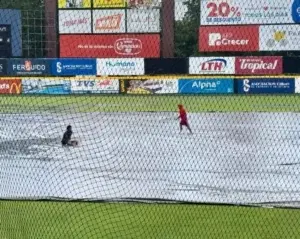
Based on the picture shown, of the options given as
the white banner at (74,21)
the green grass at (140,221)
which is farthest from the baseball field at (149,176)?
the white banner at (74,21)

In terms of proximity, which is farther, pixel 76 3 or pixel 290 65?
pixel 290 65

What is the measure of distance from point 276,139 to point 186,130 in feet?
10.5

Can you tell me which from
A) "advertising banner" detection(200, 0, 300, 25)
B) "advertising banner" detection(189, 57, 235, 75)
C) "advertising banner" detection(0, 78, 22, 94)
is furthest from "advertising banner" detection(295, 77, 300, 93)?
"advertising banner" detection(200, 0, 300, 25)

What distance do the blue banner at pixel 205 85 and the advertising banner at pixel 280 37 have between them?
659 inches

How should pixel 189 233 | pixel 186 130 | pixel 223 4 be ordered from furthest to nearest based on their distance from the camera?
pixel 186 130 → pixel 223 4 → pixel 189 233

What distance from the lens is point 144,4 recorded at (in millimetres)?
13891

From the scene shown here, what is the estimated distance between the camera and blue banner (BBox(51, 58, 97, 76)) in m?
23.5

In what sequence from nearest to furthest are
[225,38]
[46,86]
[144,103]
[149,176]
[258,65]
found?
[149,176] → [225,38] → [144,103] → [46,86] → [258,65]

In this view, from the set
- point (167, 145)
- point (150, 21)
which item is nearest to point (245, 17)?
point (150, 21)

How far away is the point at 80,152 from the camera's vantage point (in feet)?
→ 49.6

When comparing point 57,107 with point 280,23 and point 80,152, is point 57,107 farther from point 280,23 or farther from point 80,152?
point 280,23

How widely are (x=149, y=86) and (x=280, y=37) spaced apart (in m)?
17.9

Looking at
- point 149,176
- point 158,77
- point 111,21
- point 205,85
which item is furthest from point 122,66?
point 149,176

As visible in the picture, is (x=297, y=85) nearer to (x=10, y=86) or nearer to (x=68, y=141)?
(x=10, y=86)
